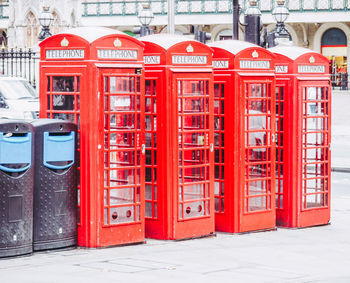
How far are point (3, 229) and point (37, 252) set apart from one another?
1.99 ft

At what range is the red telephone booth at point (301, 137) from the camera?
11.8m

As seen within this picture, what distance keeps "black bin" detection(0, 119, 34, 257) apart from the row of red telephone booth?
A: 704 mm

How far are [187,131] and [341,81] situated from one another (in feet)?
137

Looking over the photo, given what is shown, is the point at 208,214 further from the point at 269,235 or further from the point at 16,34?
the point at 16,34

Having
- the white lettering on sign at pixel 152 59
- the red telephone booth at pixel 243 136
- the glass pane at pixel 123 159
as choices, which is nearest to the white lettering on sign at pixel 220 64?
the red telephone booth at pixel 243 136

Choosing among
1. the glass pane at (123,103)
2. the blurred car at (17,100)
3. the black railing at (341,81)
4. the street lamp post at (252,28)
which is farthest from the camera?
the black railing at (341,81)

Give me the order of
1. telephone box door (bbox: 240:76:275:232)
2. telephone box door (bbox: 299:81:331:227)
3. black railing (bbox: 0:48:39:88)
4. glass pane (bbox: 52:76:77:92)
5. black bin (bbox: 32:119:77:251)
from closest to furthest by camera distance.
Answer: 1. black bin (bbox: 32:119:77:251)
2. glass pane (bbox: 52:76:77:92)
3. telephone box door (bbox: 240:76:275:232)
4. telephone box door (bbox: 299:81:331:227)
5. black railing (bbox: 0:48:39:88)

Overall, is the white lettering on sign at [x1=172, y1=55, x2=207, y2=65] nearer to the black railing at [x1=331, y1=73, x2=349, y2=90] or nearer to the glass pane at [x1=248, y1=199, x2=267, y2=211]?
the glass pane at [x1=248, y1=199, x2=267, y2=211]

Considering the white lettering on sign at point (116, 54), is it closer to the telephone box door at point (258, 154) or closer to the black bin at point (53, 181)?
the black bin at point (53, 181)

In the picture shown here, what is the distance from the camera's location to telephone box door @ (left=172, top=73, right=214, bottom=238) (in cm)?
1042

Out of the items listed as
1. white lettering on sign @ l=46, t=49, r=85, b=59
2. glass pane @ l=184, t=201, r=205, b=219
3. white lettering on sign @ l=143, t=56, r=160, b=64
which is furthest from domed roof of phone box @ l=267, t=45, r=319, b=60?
white lettering on sign @ l=46, t=49, r=85, b=59

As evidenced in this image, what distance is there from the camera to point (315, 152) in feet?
40.1

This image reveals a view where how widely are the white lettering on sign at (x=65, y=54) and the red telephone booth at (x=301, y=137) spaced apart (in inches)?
121

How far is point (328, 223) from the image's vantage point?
40.8ft
